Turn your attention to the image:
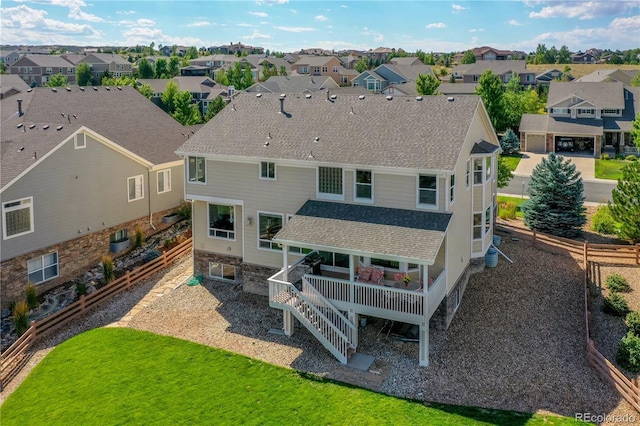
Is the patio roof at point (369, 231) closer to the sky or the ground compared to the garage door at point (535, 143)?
closer to the ground

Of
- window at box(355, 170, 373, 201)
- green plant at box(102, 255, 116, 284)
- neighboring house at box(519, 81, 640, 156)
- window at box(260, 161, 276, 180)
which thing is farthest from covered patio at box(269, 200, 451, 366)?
neighboring house at box(519, 81, 640, 156)

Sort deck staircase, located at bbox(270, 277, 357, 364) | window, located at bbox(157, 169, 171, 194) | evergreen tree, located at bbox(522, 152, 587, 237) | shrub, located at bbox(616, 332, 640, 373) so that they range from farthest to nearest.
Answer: window, located at bbox(157, 169, 171, 194), evergreen tree, located at bbox(522, 152, 587, 237), deck staircase, located at bbox(270, 277, 357, 364), shrub, located at bbox(616, 332, 640, 373)

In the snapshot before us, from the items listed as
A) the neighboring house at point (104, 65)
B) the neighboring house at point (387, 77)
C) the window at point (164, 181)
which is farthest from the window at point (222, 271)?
the neighboring house at point (104, 65)

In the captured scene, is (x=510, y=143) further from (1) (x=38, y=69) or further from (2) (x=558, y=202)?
(1) (x=38, y=69)

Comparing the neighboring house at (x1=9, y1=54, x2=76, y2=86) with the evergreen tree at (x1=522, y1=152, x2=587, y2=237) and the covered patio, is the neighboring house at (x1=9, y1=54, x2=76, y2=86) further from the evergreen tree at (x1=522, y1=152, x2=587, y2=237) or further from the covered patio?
the covered patio

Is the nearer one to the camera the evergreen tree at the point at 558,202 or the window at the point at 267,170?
the window at the point at 267,170

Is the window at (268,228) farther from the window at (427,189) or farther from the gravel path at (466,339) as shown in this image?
the window at (427,189)

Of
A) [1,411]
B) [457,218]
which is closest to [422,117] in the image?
[457,218]

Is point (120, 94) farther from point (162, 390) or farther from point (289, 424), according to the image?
point (289, 424)
